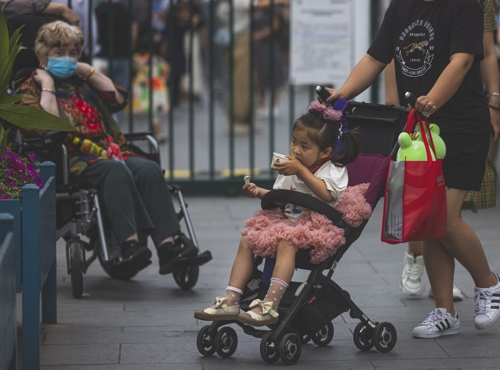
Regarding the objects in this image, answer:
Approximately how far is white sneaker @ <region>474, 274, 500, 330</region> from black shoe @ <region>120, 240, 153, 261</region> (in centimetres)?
175

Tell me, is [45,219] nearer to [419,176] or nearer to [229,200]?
[419,176]

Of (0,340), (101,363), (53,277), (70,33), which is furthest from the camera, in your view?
(70,33)

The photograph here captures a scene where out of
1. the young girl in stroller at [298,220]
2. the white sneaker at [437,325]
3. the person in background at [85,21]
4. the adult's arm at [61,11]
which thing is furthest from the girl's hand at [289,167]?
the person in background at [85,21]

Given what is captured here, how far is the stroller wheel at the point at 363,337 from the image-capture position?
427cm

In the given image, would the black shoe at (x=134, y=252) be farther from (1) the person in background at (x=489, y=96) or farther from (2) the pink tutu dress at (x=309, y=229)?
(1) the person in background at (x=489, y=96)

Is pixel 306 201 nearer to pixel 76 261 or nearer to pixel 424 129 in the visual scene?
pixel 424 129

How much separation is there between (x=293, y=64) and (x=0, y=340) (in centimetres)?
599

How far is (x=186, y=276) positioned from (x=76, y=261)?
0.65 meters

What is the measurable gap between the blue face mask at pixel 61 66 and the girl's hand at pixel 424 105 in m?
2.19

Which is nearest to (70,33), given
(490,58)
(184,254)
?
(184,254)

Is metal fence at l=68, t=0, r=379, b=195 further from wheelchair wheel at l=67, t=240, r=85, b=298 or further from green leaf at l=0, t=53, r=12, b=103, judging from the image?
green leaf at l=0, t=53, r=12, b=103

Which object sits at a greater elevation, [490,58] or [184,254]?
[490,58]

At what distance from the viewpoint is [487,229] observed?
7488 millimetres

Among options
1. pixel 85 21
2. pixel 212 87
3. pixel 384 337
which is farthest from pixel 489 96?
pixel 212 87
